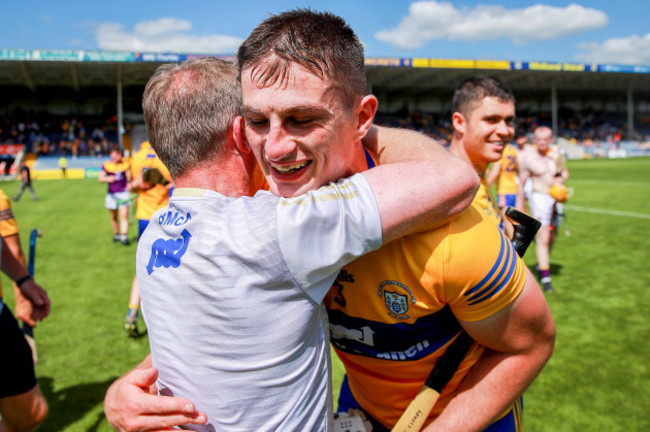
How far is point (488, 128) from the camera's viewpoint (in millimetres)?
4086

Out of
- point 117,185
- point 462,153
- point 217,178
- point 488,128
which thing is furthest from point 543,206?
point 117,185

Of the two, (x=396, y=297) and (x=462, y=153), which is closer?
(x=396, y=297)

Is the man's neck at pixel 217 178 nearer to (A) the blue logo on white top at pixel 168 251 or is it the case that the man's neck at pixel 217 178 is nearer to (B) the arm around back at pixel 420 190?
(A) the blue logo on white top at pixel 168 251

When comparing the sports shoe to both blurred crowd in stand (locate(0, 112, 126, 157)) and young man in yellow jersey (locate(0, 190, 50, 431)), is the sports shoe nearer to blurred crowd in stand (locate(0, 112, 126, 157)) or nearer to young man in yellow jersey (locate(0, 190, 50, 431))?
young man in yellow jersey (locate(0, 190, 50, 431))

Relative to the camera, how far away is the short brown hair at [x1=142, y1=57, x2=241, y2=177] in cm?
166

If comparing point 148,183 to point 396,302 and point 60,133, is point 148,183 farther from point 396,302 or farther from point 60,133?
point 60,133

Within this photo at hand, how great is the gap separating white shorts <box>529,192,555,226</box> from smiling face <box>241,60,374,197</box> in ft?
25.3

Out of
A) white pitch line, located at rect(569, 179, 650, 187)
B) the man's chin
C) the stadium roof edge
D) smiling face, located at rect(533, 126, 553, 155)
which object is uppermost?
the stadium roof edge

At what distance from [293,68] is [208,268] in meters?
0.64

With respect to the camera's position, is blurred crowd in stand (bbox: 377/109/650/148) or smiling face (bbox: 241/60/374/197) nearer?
smiling face (bbox: 241/60/374/197)

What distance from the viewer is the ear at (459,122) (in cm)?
427

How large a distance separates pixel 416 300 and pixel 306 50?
0.86 meters

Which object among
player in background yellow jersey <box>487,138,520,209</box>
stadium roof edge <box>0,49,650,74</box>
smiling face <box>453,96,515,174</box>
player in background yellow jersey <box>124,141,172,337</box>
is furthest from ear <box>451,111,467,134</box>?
stadium roof edge <box>0,49,650,74</box>

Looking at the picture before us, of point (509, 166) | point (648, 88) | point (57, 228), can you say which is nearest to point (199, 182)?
point (509, 166)
